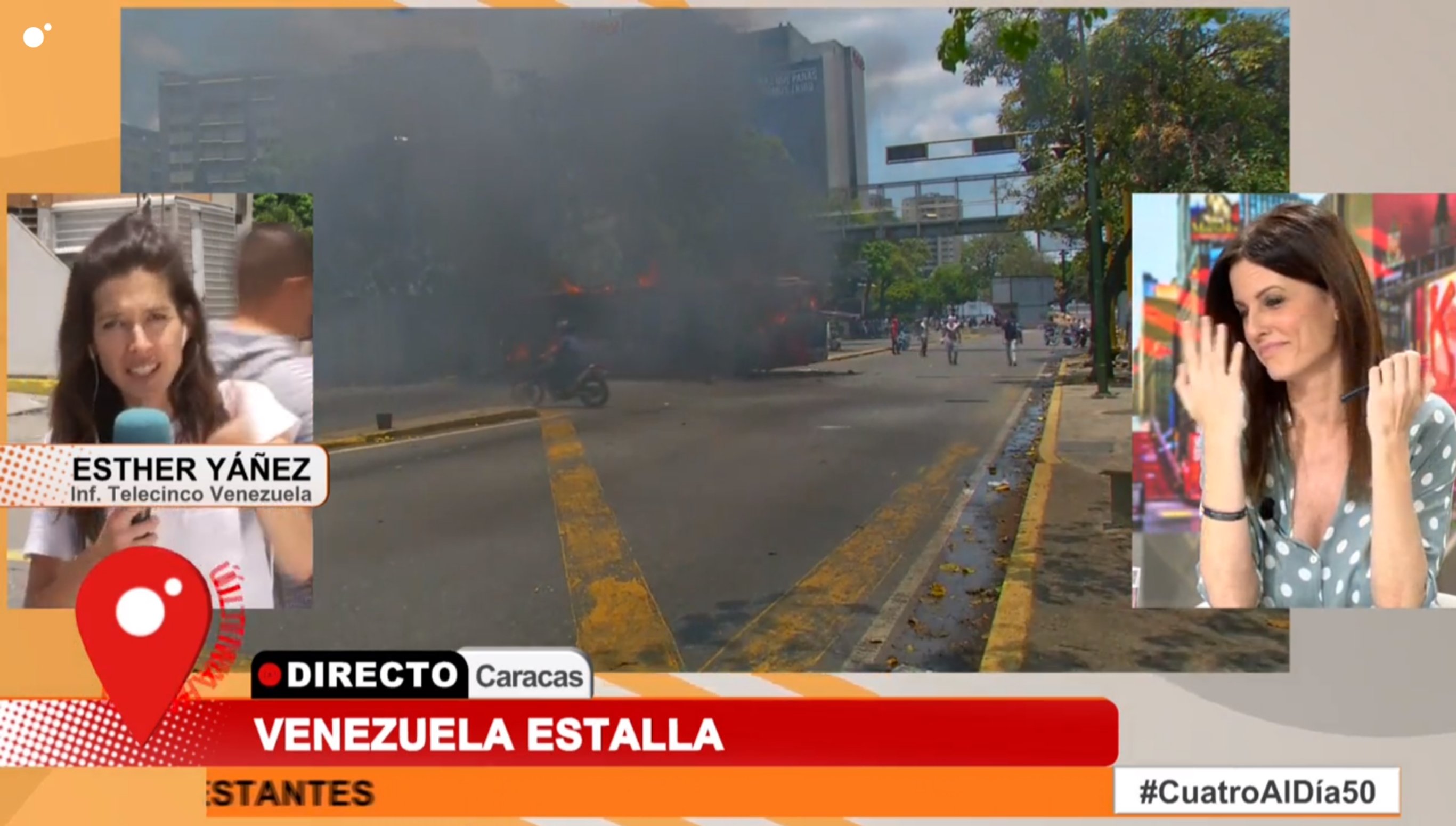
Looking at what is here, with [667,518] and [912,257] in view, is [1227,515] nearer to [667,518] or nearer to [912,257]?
[912,257]

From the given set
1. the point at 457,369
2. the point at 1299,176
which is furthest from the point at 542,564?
the point at 1299,176

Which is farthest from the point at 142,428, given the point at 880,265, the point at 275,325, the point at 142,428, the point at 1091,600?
the point at 1091,600

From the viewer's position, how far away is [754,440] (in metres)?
2.37

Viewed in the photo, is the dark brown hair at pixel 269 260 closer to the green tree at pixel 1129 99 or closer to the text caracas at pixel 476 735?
the text caracas at pixel 476 735

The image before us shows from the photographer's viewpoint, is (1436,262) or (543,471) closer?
(1436,262)

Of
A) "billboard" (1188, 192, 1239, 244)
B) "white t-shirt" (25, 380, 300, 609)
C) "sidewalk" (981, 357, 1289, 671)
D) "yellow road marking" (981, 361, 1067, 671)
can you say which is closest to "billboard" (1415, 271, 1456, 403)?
"billboard" (1188, 192, 1239, 244)

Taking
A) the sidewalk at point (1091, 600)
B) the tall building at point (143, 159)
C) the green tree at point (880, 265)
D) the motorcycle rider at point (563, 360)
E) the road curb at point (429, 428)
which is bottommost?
the sidewalk at point (1091, 600)

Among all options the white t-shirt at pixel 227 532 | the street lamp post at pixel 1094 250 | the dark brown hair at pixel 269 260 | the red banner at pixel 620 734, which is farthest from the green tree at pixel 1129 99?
the white t-shirt at pixel 227 532

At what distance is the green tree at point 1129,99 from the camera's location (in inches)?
88.8

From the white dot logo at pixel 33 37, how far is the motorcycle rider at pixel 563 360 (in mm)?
1541

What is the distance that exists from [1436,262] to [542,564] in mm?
2455

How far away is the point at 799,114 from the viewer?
2283 mm

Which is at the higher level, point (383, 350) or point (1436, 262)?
point (1436, 262)

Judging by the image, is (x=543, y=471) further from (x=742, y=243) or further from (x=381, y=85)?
(x=381, y=85)
